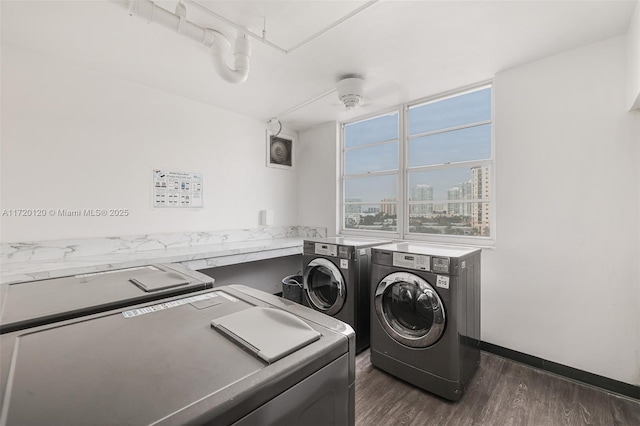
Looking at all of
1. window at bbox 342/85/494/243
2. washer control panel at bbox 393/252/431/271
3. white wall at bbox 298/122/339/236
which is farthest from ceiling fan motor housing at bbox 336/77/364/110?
washer control panel at bbox 393/252/431/271

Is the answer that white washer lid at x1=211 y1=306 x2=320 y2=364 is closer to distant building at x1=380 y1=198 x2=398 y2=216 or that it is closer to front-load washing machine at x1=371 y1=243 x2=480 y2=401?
front-load washing machine at x1=371 y1=243 x2=480 y2=401

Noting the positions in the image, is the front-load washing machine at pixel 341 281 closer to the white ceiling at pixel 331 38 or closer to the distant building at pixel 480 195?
the distant building at pixel 480 195

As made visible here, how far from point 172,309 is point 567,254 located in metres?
2.72

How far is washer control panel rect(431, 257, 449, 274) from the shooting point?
71.1 inches

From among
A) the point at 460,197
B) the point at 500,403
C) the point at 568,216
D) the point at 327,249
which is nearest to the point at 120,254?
the point at 327,249

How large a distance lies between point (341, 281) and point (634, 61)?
249 cm

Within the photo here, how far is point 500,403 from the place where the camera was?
182 centimetres

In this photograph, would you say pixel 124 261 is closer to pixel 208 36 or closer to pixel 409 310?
pixel 208 36

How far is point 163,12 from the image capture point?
5.09 ft

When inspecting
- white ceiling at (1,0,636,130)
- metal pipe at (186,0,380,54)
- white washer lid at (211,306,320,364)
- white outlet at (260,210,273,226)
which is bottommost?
white washer lid at (211,306,320,364)

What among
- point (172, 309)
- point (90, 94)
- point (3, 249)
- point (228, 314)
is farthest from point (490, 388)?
point (90, 94)

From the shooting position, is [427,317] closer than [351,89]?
Yes

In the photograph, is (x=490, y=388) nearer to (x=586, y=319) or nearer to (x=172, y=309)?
(x=586, y=319)

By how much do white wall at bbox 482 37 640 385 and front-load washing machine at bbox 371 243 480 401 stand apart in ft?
1.57
